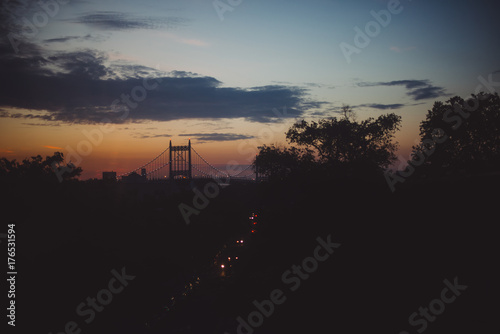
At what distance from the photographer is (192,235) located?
18.4 m

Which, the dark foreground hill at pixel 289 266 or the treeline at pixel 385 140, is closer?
the dark foreground hill at pixel 289 266

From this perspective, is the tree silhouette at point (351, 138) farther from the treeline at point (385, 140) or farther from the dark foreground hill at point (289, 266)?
the dark foreground hill at point (289, 266)

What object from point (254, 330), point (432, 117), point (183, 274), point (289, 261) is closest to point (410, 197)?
point (254, 330)

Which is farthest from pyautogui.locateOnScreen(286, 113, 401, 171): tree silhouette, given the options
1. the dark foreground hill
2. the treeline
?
the dark foreground hill

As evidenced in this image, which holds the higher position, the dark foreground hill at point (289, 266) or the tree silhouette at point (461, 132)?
the tree silhouette at point (461, 132)

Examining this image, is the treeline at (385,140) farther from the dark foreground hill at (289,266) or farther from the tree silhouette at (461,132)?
the dark foreground hill at (289,266)

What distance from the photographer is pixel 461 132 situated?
26.9 m

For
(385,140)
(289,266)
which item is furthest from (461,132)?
(289,266)

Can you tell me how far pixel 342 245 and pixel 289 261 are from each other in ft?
10.3

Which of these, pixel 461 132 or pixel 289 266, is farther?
pixel 461 132

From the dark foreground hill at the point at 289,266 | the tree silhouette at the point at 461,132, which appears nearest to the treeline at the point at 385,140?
the tree silhouette at the point at 461,132

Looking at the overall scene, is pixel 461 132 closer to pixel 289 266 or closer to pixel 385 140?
pixel 385 140

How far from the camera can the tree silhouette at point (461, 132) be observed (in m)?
26.1

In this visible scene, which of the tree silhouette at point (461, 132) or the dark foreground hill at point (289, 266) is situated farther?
the tree silhouette at point (461, 132)
